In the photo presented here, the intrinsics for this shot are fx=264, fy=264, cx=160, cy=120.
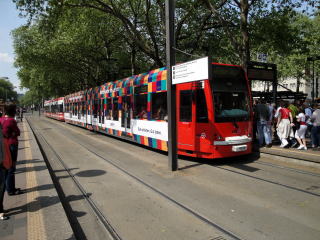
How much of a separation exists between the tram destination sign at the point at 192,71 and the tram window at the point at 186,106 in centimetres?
112

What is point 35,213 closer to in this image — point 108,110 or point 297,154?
point 297,154

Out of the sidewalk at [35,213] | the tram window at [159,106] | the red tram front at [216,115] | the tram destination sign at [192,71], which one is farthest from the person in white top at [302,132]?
the sidewalk at [35,213]

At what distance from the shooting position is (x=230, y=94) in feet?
25.9

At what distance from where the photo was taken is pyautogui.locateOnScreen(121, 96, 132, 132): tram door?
38.0 feet

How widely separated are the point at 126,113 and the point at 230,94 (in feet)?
17.6

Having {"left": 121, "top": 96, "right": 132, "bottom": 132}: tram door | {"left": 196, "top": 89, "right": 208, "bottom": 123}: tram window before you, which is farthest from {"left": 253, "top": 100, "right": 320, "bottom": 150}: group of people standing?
{"left": 121, "top": 96, "right": 132, "bottom": 132}: tram door

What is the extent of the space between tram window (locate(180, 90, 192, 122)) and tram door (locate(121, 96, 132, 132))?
151 inches

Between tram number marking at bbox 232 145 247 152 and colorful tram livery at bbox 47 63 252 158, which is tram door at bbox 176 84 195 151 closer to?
colorful tram livery at bbox 47 63 252 158

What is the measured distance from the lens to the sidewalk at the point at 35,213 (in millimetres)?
3364

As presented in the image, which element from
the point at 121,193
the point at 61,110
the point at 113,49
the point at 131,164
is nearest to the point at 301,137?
the point at 131,164

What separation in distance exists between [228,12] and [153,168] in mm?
12845

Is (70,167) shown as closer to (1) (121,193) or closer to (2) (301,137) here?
(1) (121,193)

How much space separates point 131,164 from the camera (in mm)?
7941

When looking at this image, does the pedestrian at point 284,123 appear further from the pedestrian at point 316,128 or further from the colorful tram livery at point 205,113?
the colorful tram livery at point 205,113
